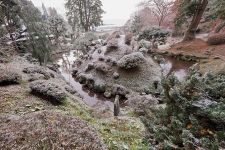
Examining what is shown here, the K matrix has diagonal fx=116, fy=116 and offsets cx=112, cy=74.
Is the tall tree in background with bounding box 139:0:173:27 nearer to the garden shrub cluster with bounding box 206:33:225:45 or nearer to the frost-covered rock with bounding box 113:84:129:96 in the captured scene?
the garden shrub cluster with bounding box 206:33:225:45

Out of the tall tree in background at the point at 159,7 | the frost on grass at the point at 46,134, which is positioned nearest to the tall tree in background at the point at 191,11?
the tall tree in background at the point at 159,7

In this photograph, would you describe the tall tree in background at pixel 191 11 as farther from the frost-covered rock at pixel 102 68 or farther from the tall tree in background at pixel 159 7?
the frost-covered rock at pixel 102 68

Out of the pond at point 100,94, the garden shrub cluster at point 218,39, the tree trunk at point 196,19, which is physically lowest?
the pond at point 100,94

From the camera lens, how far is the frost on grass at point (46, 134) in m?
1.27

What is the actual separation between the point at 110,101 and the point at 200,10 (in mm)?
9115

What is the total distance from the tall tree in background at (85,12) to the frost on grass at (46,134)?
1595 cm

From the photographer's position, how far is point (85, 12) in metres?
15.0

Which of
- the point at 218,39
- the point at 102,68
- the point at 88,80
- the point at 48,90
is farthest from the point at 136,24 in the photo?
the point at 48,90

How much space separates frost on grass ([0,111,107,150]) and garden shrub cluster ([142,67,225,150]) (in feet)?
2.95

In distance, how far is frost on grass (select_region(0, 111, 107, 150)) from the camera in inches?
50.1

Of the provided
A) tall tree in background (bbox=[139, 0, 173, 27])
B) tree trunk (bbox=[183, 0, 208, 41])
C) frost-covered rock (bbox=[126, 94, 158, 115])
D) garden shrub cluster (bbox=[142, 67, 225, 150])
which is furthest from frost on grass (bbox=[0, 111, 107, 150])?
tall tree in background (bbox=[139, 0, 173, 27])

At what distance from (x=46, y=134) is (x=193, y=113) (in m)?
1.89

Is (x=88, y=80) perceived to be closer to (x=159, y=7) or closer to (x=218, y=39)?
(x=218, y=39)

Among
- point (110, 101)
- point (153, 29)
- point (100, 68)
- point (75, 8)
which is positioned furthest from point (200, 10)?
point (75, 8)
